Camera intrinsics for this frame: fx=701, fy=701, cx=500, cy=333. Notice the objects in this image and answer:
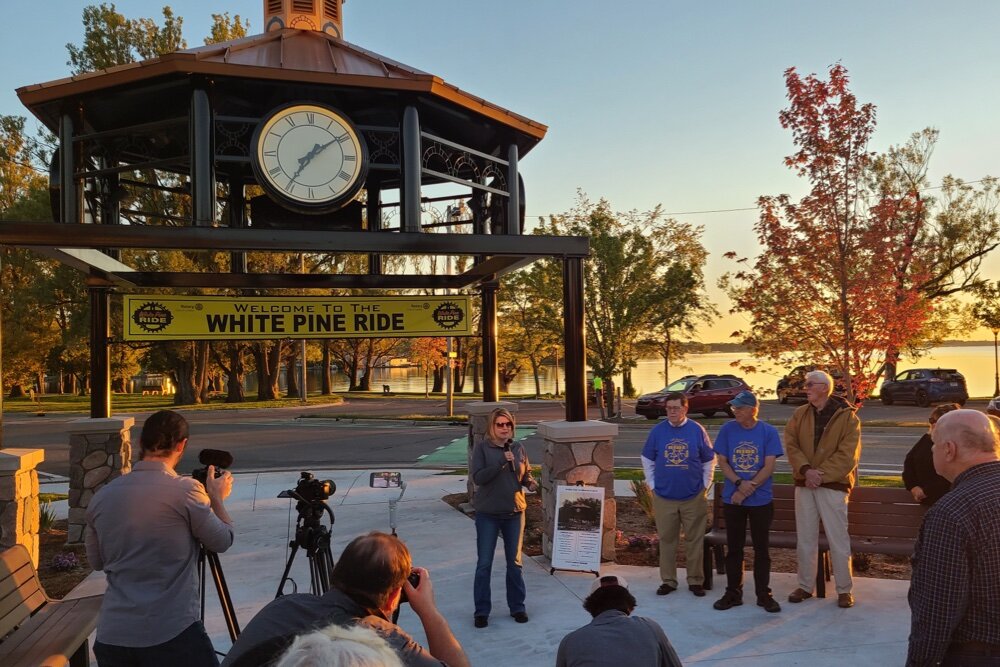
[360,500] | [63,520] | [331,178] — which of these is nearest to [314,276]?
[331,178]

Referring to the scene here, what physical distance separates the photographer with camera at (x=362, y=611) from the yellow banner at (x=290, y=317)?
686 cm

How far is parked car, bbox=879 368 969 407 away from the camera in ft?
98.7

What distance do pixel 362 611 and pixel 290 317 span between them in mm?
7371

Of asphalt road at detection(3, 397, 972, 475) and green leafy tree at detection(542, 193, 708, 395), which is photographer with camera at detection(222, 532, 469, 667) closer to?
asphalt road at detection(3, 397, 972, 475)

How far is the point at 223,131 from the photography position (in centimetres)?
713

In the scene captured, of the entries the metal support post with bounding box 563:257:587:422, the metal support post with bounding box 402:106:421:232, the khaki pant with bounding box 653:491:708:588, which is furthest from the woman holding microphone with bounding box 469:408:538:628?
the metal support post with bounding box 402:106:421:232

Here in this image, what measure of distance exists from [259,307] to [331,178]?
2633 mm

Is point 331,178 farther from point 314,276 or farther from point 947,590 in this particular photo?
point 947,590

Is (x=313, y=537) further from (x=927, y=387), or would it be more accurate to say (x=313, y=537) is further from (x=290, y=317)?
(x=927, y=387)

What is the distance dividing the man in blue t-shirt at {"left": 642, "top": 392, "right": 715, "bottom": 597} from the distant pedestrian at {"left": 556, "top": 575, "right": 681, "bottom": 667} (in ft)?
11.8

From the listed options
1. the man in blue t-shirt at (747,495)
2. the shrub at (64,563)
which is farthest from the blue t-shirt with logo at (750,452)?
the shrub at (64,563)

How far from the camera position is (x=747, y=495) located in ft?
19.4

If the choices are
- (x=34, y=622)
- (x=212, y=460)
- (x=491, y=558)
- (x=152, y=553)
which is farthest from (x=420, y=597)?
(x=491, y=558)

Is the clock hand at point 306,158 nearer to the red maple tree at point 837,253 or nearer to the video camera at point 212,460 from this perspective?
the video camera at point 212,460
